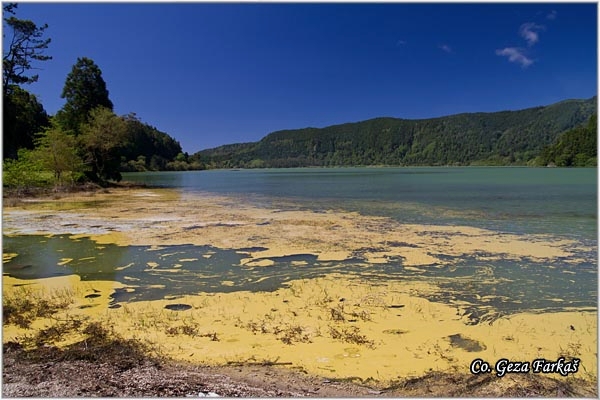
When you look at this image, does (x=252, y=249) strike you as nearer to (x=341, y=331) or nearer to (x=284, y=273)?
(x=284, y=273)

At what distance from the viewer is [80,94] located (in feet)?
144

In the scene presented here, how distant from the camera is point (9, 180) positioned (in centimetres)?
2647

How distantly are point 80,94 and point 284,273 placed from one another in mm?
44103

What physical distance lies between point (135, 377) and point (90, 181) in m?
40.7

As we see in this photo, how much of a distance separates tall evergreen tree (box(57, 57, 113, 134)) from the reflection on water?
115 ft

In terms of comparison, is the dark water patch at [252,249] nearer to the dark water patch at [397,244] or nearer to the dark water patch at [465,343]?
the dark water patch at [397,244]

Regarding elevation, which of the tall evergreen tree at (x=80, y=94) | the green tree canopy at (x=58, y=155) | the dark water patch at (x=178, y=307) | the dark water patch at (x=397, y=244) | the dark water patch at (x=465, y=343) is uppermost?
the tall evergreen tree at (x=80, y=94)

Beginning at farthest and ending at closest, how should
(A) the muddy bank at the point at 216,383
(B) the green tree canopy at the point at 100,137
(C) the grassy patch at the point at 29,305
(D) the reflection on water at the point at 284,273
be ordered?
(B) the green tree canopy at the point at 100,137
(D) the reflection on water at the point at 284,273
(C) the grassy patch at the point at 29,305
(A) the muddy bank at the point at 216,383

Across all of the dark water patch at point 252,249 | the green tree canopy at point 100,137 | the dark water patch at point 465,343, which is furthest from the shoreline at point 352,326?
the green tree canopy at point 100,137

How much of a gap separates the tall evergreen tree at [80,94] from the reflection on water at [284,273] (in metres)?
34.9

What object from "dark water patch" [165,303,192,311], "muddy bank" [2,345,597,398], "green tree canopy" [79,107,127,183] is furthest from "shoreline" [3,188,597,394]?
"green tree canopy" [79,107,127,183]

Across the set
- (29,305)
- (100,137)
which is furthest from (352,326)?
(100,137)

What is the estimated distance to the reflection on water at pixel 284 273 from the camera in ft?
24.3

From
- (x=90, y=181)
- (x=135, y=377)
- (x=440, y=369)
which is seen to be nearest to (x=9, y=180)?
(x=90, y=181)
